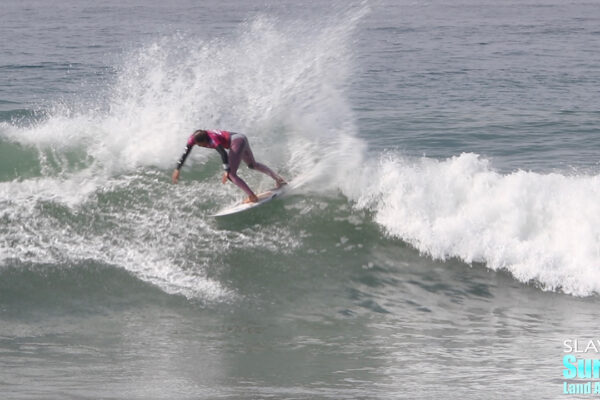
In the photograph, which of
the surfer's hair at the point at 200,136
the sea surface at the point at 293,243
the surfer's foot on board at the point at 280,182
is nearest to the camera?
the sea surface at the point at 293,243

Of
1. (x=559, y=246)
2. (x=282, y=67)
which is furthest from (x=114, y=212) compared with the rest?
(x=559, y=246)

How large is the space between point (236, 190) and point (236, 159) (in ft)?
3.42

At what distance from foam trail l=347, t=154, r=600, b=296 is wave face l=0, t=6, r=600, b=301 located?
0.07 feet

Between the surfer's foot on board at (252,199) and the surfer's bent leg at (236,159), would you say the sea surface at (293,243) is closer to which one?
the surfer's foot on board at (252,199)

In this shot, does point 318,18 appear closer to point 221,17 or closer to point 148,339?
point 148,339

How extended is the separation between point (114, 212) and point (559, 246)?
21.6 feet

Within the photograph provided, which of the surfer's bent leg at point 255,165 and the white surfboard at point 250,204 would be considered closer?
the white surfboard at point 250,204

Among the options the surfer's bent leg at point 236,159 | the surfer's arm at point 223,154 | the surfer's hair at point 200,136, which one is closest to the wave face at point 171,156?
the surfer's bent leg at point 236,159

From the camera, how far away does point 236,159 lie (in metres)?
11.4

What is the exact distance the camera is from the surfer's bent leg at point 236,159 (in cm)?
1129

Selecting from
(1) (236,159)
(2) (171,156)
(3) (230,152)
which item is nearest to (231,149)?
(3) (230,152)

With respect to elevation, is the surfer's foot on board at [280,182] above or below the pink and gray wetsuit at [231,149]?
below

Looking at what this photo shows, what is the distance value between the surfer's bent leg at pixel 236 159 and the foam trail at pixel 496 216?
2.11 m

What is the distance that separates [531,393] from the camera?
711 centimetres
